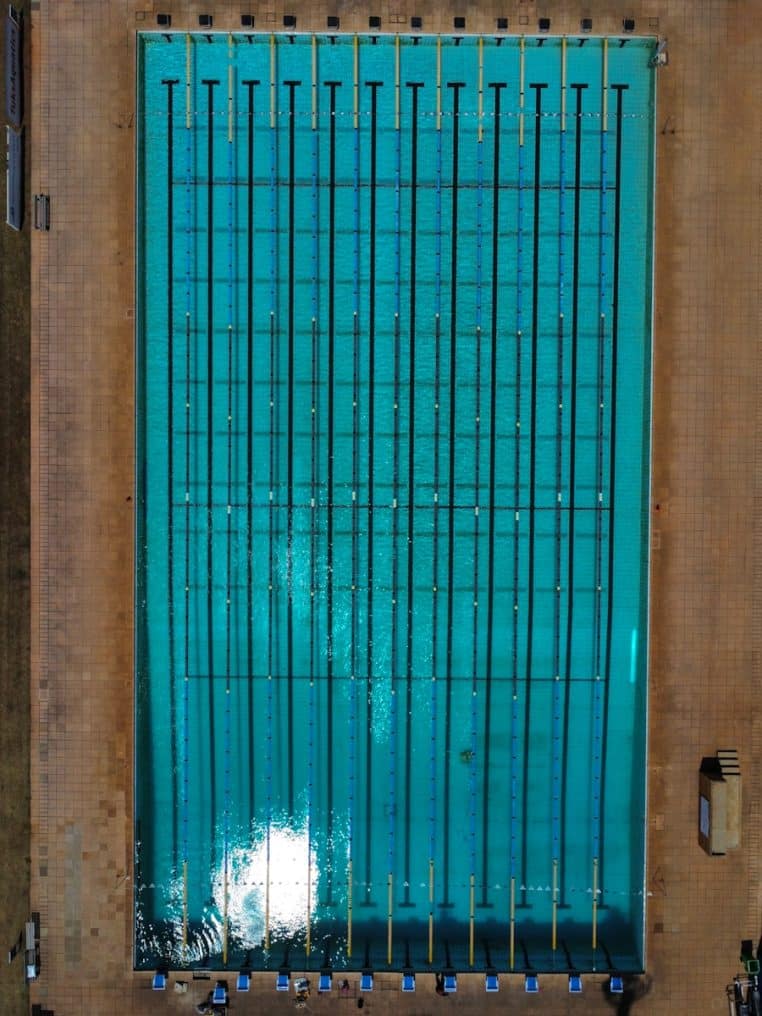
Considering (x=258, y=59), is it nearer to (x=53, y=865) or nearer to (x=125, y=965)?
(x=53, y=865)

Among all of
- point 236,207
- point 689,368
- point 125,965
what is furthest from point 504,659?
point 236,207

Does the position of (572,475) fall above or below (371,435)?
below

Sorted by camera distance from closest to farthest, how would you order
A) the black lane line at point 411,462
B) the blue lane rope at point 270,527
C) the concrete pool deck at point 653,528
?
1. the concrete pool deck at point 653,528
2. the black lane line at point 411,462
3. the blue lane rope at point 270,527

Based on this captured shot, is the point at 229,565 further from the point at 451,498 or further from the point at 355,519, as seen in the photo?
the point at 451,498

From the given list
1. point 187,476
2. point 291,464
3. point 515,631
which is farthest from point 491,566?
point 187,476

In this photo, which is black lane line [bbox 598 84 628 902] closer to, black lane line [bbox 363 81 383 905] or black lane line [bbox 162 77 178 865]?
black lane line [bbox 363 81 383 905]

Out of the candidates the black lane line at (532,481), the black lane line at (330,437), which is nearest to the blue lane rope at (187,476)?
the black lane line at (330,437)

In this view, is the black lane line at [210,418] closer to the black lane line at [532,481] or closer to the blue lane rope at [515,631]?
the blue lane rope at [515,631]
